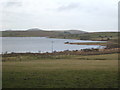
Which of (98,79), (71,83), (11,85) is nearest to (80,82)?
(71,83)

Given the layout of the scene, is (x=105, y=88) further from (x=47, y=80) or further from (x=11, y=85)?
(x=11, y=85)

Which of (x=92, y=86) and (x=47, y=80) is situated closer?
(x=92, y=86)

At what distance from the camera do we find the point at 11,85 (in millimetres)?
13312

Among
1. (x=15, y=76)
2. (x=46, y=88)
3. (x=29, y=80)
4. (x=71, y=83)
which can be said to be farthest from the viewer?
(x=15, y=76)

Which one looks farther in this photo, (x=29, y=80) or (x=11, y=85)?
(x=29, y=80)

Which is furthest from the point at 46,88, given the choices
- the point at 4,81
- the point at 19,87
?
the point at 4,81

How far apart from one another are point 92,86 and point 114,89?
133 centimetres

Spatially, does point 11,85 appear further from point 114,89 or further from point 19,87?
point 114,89

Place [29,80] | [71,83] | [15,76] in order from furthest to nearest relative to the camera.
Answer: [15,76]
[29,80]
[71,83]

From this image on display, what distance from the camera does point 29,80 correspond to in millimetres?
14672

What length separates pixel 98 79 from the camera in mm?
14859

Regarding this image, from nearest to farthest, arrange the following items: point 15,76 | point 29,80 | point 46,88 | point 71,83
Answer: point 46,88 → point 71,83 → point 29,80 → point 15,76

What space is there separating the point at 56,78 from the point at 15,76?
3176mm

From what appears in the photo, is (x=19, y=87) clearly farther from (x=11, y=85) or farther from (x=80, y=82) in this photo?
(x=80, y=82)
